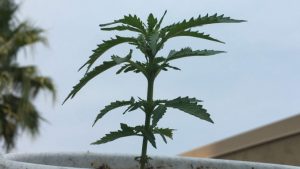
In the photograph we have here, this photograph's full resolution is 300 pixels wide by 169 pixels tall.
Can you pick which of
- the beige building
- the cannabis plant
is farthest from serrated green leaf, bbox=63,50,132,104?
the beige building

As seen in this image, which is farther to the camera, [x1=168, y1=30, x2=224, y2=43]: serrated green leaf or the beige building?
the beige building

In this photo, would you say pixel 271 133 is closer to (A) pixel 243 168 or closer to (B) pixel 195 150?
(B) pixel 195 150

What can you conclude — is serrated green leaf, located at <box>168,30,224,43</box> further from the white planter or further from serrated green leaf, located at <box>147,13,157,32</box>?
the white planter

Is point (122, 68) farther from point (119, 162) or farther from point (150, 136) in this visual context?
point (119, 162)

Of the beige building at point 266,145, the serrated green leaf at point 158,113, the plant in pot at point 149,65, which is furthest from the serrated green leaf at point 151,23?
the beige building at point 266,145

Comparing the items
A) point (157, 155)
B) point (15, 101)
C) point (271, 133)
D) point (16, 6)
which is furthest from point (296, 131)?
point (16, 6)

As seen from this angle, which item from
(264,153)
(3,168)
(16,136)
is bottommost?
(3,168)

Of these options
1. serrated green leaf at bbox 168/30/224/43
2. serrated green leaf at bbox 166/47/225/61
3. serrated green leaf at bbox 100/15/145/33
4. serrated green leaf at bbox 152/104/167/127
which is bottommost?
serrated green leaf at bbox 152/104/167/127

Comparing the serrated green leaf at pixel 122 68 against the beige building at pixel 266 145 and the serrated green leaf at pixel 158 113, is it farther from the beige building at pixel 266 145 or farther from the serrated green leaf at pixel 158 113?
the beige building at pixel 266 145
